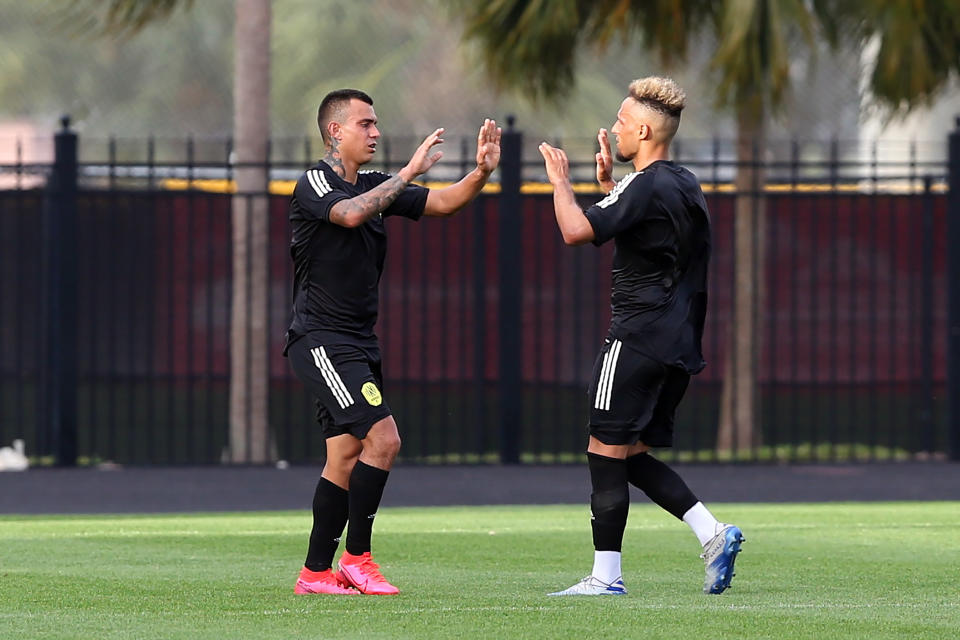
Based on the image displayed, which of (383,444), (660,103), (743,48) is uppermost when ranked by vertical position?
(743,48)

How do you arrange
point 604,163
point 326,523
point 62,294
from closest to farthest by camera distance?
point 326,523
point 604,163
point 62,294

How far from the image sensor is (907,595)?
6281 millimetres

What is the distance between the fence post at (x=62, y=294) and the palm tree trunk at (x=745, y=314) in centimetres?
494

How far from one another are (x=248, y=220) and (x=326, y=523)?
23.9ft

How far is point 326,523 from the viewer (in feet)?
20.9

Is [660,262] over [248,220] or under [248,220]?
under

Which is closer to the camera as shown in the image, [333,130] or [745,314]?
[333,130]

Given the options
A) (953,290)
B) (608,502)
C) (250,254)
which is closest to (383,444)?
(608,502)

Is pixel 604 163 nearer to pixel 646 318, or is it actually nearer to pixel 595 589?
pixel 646 318

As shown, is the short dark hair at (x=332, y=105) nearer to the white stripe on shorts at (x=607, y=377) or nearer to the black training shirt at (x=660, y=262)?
the black training shirt at (x=660, y=262)

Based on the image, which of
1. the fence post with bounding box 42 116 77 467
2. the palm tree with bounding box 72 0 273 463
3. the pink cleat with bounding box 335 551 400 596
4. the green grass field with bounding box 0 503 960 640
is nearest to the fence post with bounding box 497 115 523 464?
the palm tree with bounding box 72 0 273 463

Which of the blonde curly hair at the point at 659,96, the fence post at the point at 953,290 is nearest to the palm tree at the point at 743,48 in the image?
the fence post at the point at 953,290

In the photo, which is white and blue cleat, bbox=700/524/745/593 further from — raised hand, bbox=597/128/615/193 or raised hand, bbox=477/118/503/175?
raised hand, bbox=477/118/503/175

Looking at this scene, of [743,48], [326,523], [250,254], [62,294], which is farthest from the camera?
[250,254]
